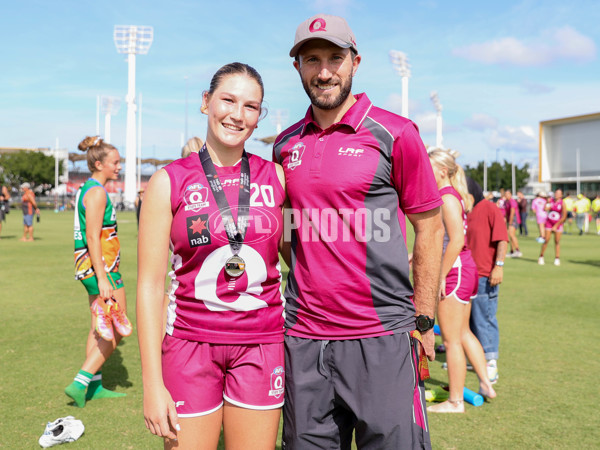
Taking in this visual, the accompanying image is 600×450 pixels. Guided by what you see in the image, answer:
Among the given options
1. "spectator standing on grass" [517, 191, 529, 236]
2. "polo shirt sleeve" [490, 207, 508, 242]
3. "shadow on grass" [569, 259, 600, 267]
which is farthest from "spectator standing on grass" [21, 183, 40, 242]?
"spectator standing on grass" [517, 191, 529, 236]

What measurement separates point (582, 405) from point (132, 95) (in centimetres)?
5800

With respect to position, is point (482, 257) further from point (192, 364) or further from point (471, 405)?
point (192, 364)

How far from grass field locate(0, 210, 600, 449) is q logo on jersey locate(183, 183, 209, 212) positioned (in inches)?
102

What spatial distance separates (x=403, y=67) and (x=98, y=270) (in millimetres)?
49953

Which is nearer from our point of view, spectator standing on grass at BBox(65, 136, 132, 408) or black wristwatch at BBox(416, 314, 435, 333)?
black wristwatch at BBox(416, 314, 435, 333)

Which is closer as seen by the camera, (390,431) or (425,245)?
(390,431)

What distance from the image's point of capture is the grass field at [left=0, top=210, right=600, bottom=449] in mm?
4332

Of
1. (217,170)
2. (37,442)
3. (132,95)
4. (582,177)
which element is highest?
(132,95)

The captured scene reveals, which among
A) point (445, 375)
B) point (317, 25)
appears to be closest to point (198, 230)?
point (317, 25)

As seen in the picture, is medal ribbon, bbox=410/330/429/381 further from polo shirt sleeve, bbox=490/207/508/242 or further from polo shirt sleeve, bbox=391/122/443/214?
polo shirt sleeve, bbox=490/207/508/242

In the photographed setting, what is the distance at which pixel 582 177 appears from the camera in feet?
231

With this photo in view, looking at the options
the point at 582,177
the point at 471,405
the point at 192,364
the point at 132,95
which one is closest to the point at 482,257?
the point at 471,405

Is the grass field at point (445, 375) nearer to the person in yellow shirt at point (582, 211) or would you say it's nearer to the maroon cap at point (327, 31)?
the maroon cap at point (327, 31)

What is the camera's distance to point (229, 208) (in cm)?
243
